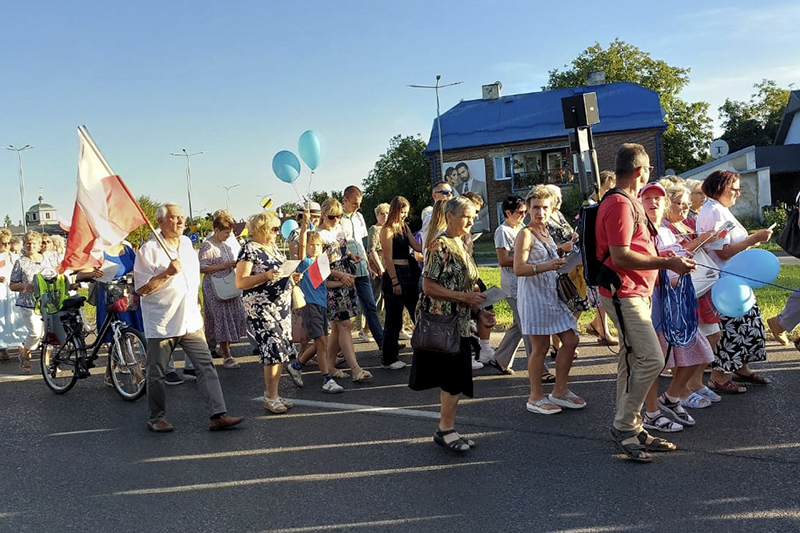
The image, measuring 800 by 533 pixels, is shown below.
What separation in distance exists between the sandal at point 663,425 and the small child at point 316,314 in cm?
299

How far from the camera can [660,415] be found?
5277mm

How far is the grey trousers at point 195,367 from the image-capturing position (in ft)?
19.7

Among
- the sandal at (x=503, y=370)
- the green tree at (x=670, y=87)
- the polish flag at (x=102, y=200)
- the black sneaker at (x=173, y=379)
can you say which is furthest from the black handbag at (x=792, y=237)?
the green tree at (x=670, y=87)

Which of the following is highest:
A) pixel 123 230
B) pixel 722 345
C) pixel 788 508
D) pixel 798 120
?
pixel 798 120

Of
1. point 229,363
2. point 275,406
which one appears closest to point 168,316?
point 275,406

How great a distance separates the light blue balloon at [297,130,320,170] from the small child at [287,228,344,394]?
1.68 meters

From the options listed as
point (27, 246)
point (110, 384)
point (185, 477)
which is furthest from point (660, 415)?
point (27, 246)

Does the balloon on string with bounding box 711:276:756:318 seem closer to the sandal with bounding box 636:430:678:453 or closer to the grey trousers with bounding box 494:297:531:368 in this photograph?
the sandal with bounding box 636:430:678:453

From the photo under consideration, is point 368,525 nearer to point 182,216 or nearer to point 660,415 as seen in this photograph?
point 660,415

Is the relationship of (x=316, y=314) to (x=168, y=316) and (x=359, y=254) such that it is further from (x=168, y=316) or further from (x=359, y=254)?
(x=168, y=316)

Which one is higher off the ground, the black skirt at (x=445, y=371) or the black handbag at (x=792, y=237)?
the black handbag at (x=792, y=237)

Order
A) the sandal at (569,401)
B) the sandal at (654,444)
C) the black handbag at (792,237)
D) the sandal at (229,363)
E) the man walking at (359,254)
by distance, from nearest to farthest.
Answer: the sandal at (654,444), the black handbag at (792,237), the sandal at (569,401), the man walking at (359,254), the sandal at (229,363)

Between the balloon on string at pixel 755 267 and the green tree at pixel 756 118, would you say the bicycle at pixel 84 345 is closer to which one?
the balloon on string at pixel 755 267

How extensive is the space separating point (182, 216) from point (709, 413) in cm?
448
